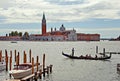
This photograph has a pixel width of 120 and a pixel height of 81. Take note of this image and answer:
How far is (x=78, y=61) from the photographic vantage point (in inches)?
2381

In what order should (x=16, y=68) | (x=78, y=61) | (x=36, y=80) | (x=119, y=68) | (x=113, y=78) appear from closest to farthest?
(x=36, y=80), (x=16, y=68), (x=113, y=78), (x=119, y=68), (x=78, y=61)

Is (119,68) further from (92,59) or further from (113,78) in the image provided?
(92,59)

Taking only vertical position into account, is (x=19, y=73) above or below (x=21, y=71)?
below

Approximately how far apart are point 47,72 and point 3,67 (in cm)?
729

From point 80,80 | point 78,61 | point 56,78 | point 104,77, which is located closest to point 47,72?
point 56,78

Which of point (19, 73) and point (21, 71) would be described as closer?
point (19, 73)

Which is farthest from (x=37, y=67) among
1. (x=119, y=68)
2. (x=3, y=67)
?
(x=119, y=68)

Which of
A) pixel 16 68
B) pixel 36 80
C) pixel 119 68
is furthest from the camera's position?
pixel 119 68

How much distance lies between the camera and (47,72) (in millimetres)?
37000

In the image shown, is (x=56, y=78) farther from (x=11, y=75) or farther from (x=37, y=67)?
(x=11, y=75)

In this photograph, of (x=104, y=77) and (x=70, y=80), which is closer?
(x=70, y=80)

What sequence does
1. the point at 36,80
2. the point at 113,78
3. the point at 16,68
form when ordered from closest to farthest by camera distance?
the point at 36,80 < the point at 16,68 < the point at 113,78

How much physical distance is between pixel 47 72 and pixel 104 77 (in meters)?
6.70

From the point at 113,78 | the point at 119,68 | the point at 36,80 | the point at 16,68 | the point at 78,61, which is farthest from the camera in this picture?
the point at 78,61
